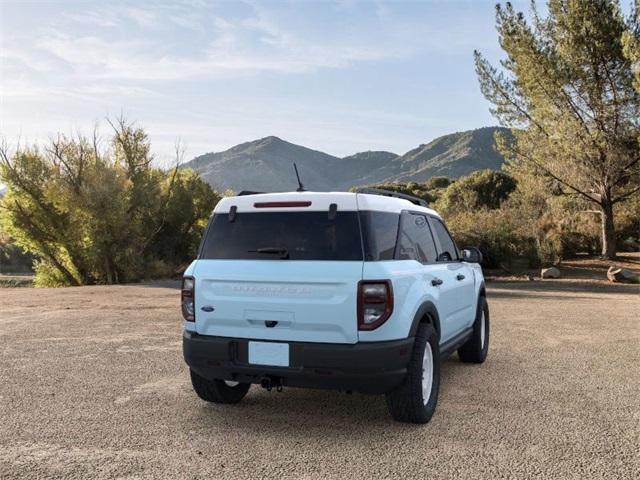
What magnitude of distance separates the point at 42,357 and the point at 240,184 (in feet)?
456

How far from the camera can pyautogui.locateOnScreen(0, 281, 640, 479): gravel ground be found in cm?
385

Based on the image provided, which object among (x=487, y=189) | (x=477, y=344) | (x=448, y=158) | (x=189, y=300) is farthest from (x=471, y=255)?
(x=448, y=158)

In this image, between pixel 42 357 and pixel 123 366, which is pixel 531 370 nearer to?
pixel 123 366

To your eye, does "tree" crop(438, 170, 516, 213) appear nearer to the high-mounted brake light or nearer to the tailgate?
the high-mounted brake light

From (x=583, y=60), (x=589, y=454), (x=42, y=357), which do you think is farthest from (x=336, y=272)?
(x=583, y=60)

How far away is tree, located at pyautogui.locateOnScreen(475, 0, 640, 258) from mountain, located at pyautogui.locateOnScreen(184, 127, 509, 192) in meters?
89.4

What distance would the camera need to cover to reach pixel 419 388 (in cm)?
453

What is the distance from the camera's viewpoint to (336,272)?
167 inches

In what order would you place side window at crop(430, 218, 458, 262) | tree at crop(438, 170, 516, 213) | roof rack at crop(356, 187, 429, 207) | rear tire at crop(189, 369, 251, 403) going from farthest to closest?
tree at crop(438, 170, 516, 213)
side window at crop(430, 218, 458, 262)
rear tire at crop(189, 369, 251, 403)
roof rack at crop(356, 187, 429, 207)

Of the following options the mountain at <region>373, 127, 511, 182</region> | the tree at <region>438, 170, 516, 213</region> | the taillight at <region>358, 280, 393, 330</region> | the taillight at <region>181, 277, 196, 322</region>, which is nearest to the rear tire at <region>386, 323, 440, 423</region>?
the taillight at <region>358, 280, 393, 330</region>

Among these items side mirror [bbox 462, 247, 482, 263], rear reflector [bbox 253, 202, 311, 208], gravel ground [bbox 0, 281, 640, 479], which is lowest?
gravel ground [bbox 0, 281, 640, 479]

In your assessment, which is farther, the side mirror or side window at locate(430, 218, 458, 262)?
the side mirror

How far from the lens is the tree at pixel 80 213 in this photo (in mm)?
23203

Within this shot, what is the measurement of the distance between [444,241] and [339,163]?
505 feet
